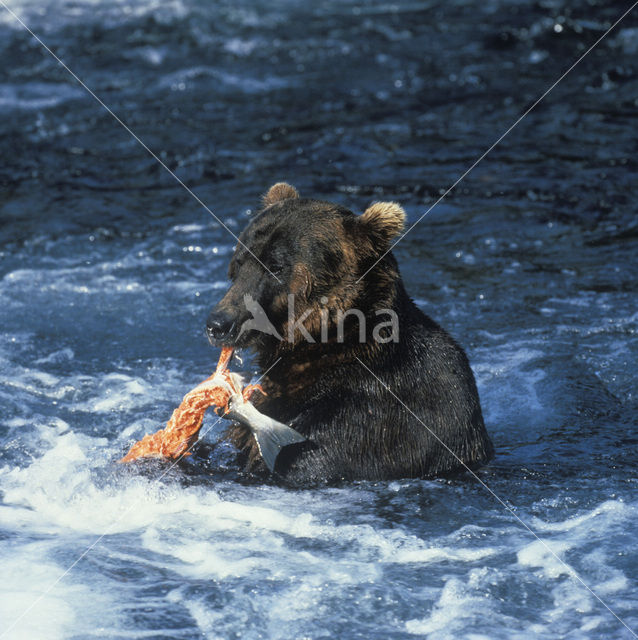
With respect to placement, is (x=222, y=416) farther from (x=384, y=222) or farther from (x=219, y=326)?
(x=384, y=222)

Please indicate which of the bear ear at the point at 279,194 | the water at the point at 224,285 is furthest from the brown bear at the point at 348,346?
the bear ear at the point at 279,194

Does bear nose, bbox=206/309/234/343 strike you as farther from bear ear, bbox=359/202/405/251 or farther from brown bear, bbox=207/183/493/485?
bear ear, bbox=359/202/405/251

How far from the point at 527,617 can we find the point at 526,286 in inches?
180

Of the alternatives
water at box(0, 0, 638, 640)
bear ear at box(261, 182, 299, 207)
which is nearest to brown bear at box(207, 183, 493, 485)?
water at box(0, 0, 638, 640)

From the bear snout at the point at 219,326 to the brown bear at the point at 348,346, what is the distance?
0.06 metres

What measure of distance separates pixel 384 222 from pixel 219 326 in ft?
3.13

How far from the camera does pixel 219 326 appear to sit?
15.9ft

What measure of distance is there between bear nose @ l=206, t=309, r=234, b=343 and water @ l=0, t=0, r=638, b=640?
2.66 feet

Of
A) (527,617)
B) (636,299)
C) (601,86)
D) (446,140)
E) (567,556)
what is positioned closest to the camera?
(527,617)

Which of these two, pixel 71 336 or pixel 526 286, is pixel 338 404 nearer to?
pixel 71 336

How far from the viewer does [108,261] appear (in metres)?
8.87

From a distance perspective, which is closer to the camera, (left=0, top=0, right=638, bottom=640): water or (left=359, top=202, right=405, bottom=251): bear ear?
(left=0, top=0, right=638, bottom=640): water

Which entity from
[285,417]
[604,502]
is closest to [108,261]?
[285,417]

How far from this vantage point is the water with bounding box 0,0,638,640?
4.39 m
